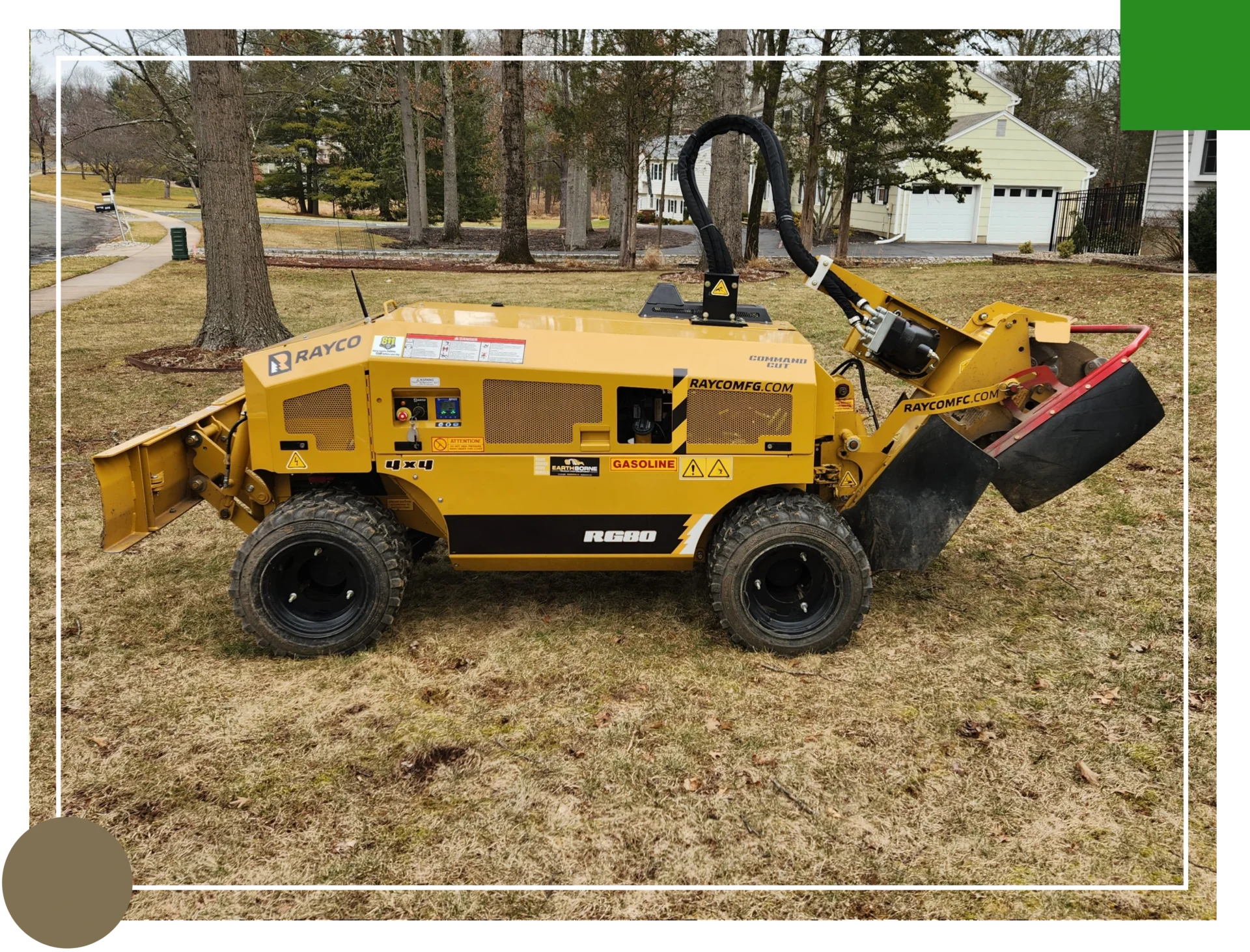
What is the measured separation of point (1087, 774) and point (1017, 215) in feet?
112

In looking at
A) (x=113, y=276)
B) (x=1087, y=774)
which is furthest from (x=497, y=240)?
(x=1087, y=774)

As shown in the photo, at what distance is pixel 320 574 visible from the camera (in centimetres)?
492

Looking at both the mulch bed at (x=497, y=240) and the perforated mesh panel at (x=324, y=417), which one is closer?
the perforated mesh panel at (x=324, y=417)

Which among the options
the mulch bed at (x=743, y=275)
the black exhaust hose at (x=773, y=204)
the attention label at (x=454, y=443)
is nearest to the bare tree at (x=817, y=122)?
the mulch bed at (x=743, y=275)

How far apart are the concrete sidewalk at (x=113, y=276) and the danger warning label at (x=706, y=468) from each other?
11.2 meters

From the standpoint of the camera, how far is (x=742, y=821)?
11.9 ft

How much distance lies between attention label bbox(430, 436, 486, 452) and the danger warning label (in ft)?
3.41

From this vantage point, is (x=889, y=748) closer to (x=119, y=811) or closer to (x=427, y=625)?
(x=427, y=625)

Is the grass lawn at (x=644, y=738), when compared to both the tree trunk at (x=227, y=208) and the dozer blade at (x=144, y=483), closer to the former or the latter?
the dozer blade at (x=144, y=483)

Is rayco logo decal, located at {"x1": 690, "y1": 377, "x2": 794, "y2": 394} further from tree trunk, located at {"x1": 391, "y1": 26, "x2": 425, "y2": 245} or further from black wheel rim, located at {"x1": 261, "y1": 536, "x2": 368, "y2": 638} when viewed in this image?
tree trunk, located at {"x1": 391, "y1": 26, "x2": 425, "y2": 245}

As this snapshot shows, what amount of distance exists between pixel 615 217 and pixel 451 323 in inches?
1340

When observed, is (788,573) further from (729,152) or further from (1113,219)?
(1113,219)

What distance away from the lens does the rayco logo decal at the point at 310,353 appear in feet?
15.1

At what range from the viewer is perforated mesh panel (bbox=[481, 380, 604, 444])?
4.56 meters
